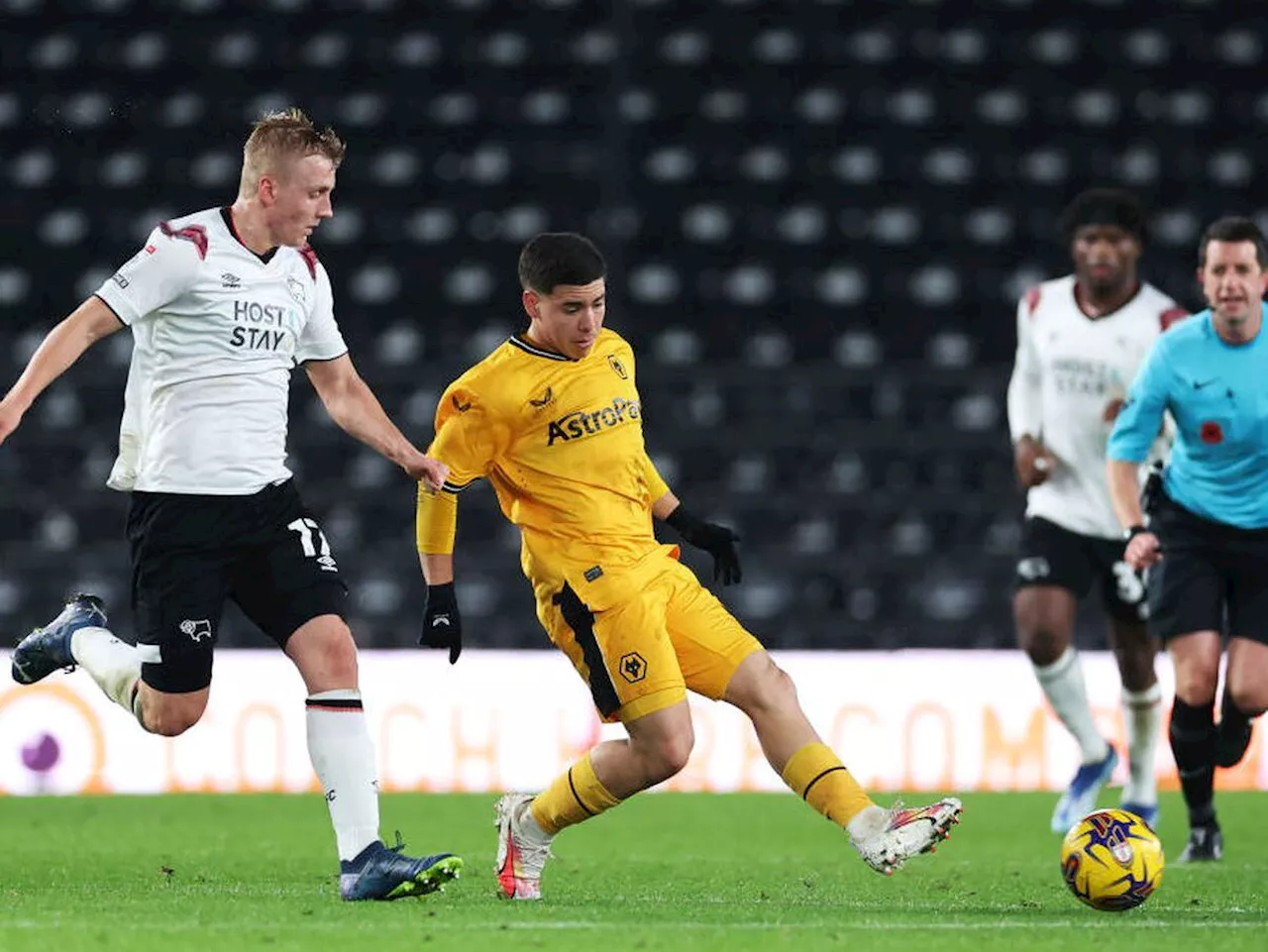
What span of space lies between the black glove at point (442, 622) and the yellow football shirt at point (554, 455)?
160mm

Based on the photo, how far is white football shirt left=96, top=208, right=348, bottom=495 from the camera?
5.88m

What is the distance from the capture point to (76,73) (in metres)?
16.9

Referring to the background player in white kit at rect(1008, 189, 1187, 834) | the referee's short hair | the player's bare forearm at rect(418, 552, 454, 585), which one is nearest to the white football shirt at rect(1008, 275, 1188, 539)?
the background player in white kit at rect(1008, 189, 1187, 834)

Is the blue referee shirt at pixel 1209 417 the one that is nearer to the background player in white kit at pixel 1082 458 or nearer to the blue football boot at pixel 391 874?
the background player in white kit at pixel 1082 458

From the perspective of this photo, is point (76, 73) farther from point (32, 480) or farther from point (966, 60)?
point (966, 60)

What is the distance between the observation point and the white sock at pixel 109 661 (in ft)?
20.8

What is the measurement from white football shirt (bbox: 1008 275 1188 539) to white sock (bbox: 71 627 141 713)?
387 centimetres

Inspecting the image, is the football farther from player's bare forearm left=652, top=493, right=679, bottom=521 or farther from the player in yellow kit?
player's bare forearm left=652, top=493, right=679, bottom=521

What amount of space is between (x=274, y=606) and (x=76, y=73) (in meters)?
11.8

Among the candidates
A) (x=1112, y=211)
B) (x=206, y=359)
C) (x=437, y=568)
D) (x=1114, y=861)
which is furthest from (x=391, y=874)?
(x=1112, y=211)

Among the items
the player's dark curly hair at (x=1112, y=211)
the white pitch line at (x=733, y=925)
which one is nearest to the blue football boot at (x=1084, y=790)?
the player's dark curly hair at (x=1112, y=211)

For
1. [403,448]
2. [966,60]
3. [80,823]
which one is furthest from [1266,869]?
[966,60]

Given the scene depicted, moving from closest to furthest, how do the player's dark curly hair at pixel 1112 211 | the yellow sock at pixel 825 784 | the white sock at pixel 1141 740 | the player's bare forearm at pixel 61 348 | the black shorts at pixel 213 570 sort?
1. the player's bare forearm at pixel 61 348
2. the yellow sock at pixel 825 784
3. the black shorts at pixel 213 570
4. the player's dark curly hair at pixel 1112 211
5. the white sock at pixel 1141 740

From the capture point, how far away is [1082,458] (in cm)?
893
